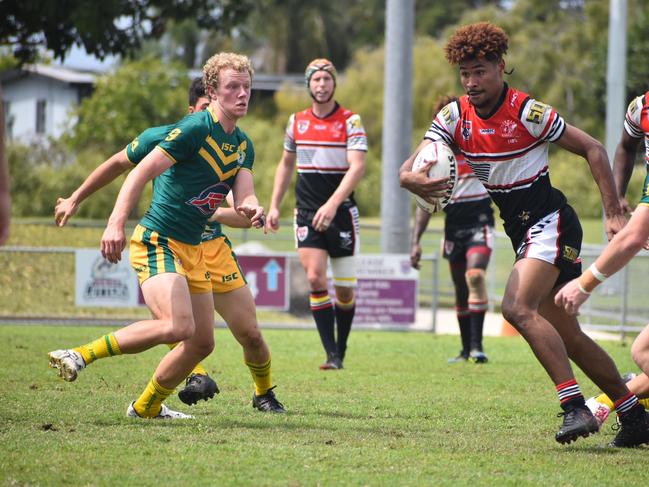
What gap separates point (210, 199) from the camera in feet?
23.8

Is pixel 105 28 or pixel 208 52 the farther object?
pixel 208 52

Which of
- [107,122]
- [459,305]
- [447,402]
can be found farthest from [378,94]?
[447,402]

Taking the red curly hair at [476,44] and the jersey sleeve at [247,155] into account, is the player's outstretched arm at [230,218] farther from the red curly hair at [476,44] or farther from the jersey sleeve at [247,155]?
the red curly hair at [476,44]

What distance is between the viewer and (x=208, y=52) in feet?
212

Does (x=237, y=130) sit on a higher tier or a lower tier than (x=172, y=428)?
higher

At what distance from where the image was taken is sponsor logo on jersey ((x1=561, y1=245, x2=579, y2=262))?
675cm

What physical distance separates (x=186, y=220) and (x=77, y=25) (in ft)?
38.3

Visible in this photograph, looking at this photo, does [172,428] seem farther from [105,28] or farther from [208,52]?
[208,52]

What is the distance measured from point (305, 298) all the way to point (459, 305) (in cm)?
459

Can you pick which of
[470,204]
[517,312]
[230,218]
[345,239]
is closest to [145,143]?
[230,218]

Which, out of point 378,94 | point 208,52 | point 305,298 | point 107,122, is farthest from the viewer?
point 208,52

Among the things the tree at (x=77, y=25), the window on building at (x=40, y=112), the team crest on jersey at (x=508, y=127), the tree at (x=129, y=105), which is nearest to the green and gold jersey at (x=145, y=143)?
the team crest on jersey at (x=508, y=127)

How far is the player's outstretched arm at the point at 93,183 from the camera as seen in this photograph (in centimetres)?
693

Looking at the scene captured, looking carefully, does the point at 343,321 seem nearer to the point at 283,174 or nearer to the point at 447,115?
the point at 283,174
